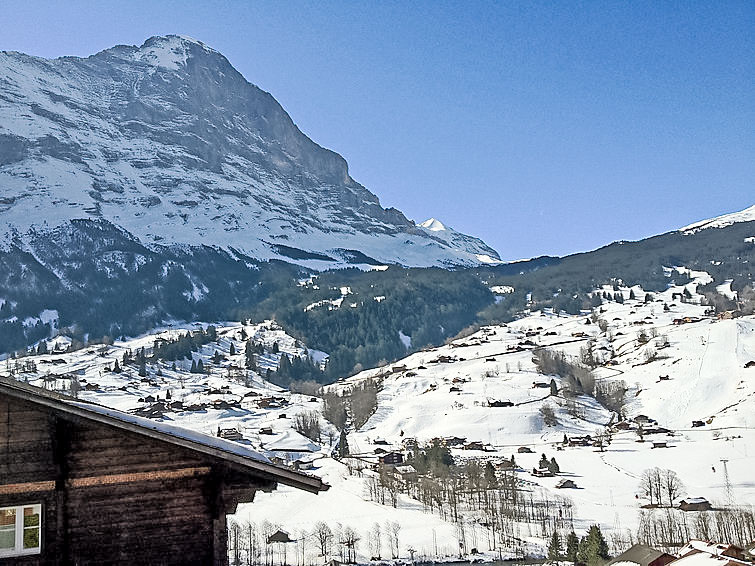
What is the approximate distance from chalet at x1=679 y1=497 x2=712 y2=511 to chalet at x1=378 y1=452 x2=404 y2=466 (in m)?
43.1

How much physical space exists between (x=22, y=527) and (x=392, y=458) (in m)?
106

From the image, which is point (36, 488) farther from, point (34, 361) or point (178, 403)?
point (34, 361)

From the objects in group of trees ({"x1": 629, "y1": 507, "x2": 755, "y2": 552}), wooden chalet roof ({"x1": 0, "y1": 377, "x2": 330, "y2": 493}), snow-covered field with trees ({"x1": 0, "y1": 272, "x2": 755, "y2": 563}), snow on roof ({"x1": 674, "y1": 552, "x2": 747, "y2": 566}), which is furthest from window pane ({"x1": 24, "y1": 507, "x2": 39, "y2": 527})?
group of trees ({"x1": 629, "y1": 507, "x2": 755, "y2": 552})

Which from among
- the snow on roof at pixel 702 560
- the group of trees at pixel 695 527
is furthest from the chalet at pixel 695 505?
the snow on roof at pixel 702 560

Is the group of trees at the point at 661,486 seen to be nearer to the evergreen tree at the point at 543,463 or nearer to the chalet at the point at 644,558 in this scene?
the evergreen tree at the point at 543,463

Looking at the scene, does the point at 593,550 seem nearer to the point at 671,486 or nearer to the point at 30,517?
the point at 671,486

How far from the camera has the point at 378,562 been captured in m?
67.6

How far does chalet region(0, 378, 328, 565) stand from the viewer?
33.7ft

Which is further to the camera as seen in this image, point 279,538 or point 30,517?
point 279,538

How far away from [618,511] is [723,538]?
1532cm

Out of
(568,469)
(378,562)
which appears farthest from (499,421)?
(378,562)

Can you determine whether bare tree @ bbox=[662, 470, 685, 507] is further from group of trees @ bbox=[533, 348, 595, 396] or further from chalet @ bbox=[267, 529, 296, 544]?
group of trees @ bbox=[533, 348, 595, 396]

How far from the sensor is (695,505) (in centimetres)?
8156

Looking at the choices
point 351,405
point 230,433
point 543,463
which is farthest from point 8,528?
point 351,405
